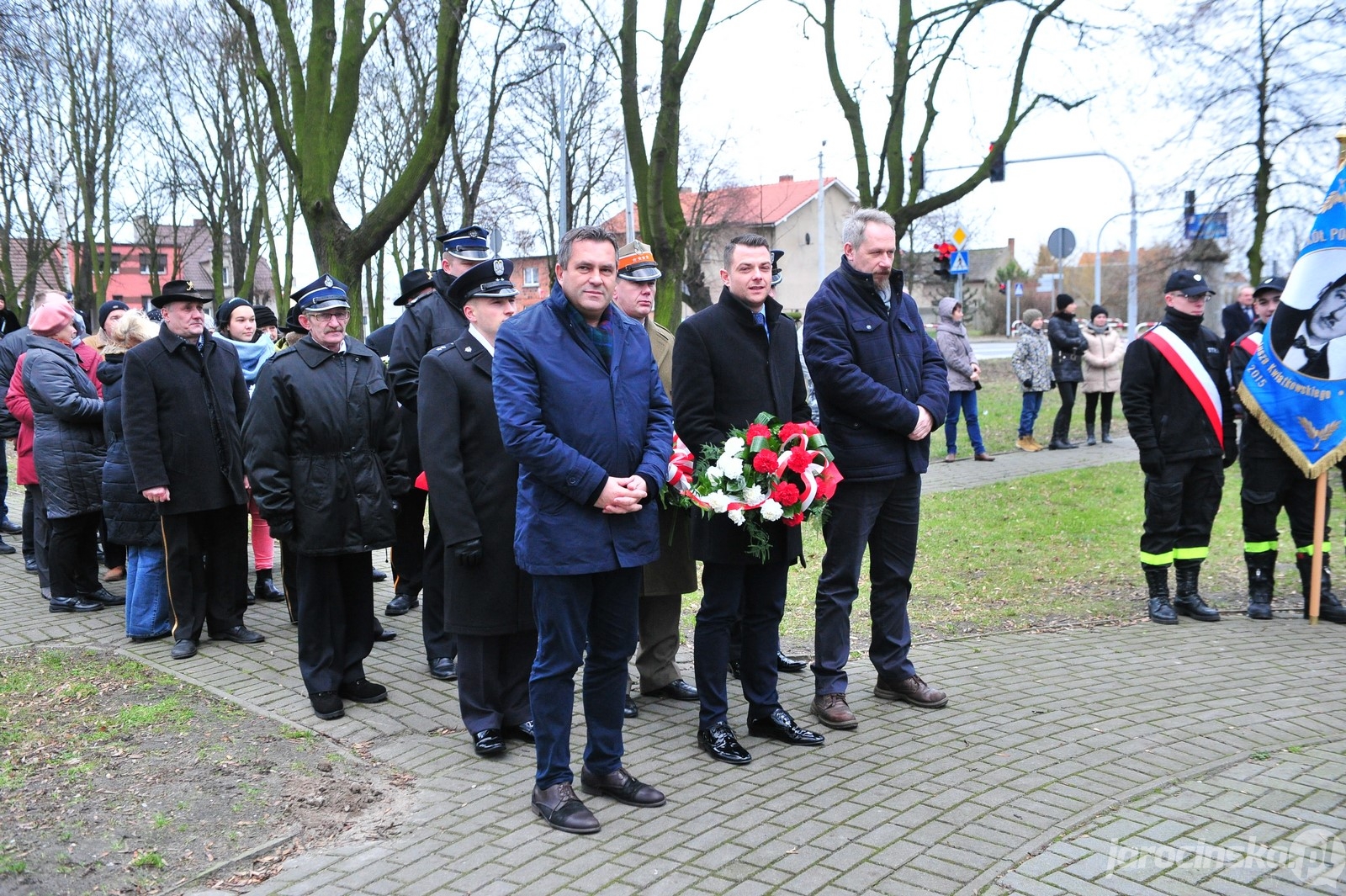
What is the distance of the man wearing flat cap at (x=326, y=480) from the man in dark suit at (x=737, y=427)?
5.88 feet

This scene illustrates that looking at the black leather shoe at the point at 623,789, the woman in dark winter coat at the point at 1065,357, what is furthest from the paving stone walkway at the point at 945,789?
the woman in dark winter coat at the point at 1065,357

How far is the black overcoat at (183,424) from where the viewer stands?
6895 mm

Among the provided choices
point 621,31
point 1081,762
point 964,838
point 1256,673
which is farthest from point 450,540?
point 621,31

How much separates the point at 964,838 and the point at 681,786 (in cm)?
120

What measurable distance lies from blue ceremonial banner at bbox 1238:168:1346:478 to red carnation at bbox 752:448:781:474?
4508mm

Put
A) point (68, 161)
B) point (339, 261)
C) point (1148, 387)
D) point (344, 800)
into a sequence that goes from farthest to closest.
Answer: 1. point (68, 161)
2. point (339, 261)
3. point (1148, 387)
4. point (344, 800)

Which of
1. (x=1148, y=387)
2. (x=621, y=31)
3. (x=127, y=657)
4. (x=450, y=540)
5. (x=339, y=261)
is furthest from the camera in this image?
(x=621, y=31)

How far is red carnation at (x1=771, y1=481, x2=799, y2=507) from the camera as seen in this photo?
16.0 ft

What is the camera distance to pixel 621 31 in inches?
607

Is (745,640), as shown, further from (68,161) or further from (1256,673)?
(68,161)

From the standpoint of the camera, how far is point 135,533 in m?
7.41

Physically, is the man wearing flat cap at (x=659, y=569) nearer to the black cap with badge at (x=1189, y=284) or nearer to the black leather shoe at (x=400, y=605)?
the black leather shoe at (x=400, y=605)

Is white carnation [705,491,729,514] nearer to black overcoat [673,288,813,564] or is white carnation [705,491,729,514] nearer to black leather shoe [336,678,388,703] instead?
black overcoat [673,288,813,564]

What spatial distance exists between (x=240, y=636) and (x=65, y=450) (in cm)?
225
